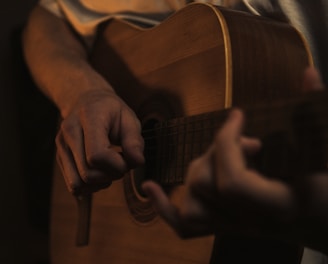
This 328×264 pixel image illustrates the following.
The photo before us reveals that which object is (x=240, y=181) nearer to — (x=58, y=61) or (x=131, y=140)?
(x=131, y=140)

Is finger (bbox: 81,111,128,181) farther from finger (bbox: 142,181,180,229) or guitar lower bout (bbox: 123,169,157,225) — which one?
finger (bbox: 142,181,180,229)

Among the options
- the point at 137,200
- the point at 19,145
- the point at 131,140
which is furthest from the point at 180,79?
the point at 19,145

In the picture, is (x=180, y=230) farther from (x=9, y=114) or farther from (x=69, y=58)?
(x=9, y=114)

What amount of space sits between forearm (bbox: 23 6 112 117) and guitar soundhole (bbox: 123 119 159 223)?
0.17 m

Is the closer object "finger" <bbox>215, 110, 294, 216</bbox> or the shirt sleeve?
"finger" <bbox>215, 110, 294, 216</bbox>

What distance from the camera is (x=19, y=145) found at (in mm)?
1604

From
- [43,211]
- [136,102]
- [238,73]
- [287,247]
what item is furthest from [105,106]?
[43,211]

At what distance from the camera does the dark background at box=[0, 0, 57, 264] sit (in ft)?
5.10

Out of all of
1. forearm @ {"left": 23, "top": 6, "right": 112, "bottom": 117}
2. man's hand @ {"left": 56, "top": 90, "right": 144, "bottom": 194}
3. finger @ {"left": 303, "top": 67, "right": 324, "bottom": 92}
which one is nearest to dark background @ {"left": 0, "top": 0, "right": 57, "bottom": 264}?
forearm @ {"left": 23, "top": 6, "right": 112, "bottom": 117}

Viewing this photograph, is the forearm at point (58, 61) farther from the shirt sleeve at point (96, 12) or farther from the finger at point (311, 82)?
the finger at point (311, 82)

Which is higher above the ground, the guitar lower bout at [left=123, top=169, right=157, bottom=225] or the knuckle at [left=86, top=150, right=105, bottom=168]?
the knuckle at [left=86, top=150, right=105, bottom=168]

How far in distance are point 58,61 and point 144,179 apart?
430 millimetres

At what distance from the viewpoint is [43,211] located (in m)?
1.58

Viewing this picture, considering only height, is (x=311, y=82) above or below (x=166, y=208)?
above
